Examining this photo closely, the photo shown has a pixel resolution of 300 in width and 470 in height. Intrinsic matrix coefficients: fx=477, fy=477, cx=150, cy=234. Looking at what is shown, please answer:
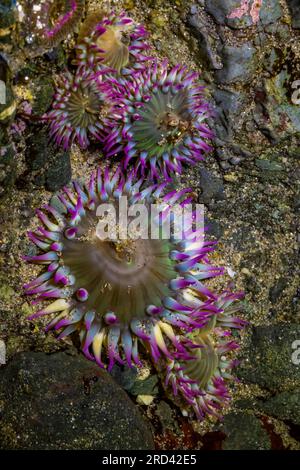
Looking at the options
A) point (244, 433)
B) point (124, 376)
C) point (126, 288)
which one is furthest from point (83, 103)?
point (244, 433)

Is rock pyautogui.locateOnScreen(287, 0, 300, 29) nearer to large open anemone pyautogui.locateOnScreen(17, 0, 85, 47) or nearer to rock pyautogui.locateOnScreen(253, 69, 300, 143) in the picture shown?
rock pyautogui.locateOnScreen(253, 69, 300, 143)

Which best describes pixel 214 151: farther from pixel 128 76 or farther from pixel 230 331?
pixel 230 331

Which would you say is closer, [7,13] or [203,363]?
[7,13]

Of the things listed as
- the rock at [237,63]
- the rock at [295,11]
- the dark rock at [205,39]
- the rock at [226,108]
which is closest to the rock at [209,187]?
the rock at [226,108]

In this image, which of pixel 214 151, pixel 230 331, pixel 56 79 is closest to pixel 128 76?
pixel 56 79

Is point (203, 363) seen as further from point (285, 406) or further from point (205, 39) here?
point (205, 39)

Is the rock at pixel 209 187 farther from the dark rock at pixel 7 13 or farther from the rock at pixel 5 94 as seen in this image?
the dark rock at pixel 7 13
